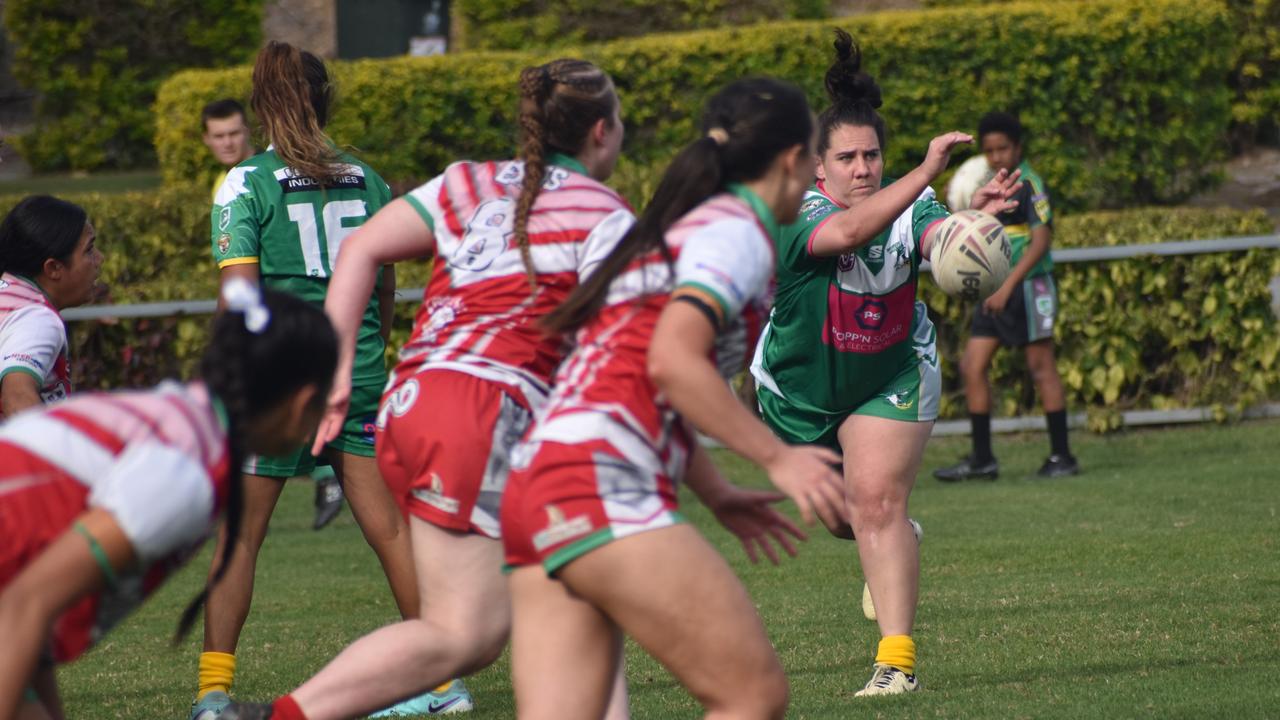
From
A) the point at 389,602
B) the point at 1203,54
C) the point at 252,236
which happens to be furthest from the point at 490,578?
the point at 1203,54

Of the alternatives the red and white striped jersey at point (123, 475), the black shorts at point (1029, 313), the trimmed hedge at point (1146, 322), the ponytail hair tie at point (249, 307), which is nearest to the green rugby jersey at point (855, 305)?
the ponytail hair tie at point (249, 307)

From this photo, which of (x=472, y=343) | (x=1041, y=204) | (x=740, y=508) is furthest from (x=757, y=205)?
(x=1041, y=204)

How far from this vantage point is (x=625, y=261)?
3482mm

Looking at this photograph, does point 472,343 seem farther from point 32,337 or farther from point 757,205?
point 32,337

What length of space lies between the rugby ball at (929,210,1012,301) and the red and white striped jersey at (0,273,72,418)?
2952 mm

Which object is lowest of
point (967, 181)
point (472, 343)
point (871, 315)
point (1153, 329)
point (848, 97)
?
point (1153, 329)

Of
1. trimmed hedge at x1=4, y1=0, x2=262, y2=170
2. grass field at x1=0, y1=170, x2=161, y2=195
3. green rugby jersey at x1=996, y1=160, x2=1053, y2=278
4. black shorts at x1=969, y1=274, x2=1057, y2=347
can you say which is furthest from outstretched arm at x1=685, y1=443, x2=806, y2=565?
trimmed hedge at x1=4, y1=0, x2=262, y2=170

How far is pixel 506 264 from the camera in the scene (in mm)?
4047

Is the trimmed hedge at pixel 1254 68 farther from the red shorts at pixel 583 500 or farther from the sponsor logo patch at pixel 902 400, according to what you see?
the red shorts at pixel 583 500

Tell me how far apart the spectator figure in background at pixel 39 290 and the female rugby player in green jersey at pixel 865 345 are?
2433 mm

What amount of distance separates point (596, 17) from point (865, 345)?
16.4 meters

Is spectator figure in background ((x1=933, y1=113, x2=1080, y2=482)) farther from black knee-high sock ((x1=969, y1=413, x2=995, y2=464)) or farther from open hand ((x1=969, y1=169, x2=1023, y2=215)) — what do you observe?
open hand ((x1=969, y1=169, x2=1023, y2=215))

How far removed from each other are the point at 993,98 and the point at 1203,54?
7.45 feet

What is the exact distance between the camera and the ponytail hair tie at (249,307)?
121 inches
